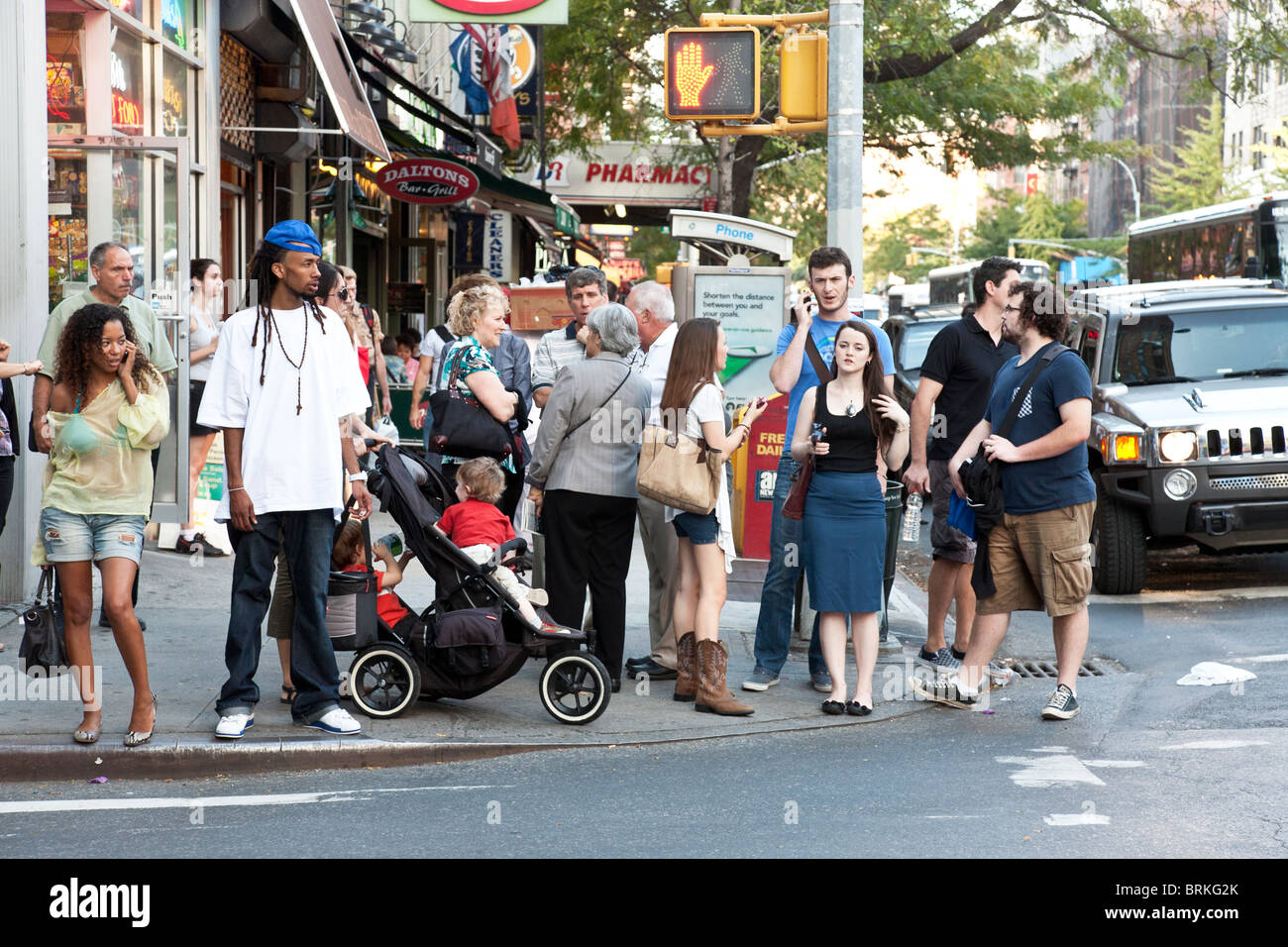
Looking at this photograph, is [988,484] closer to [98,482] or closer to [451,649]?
[451,649]

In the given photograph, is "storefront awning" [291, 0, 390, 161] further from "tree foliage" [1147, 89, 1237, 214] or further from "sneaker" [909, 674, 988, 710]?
"tree foliage" [1147, 89, 1237, 214]

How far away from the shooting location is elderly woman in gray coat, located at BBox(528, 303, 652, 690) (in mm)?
7234

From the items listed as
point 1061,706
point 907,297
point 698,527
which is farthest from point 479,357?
point 907,297

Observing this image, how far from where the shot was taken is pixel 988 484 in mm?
7191

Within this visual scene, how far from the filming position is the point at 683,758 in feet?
21.3

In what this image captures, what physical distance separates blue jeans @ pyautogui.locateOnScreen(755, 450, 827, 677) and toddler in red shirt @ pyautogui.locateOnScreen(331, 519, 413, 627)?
69.2 inches

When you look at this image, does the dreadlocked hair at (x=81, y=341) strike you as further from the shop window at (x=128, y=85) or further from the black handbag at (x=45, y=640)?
the shop window at (x=128, y=85)

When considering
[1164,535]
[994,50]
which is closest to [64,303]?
A: [1164,535]

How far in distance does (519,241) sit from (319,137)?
70.3 feet

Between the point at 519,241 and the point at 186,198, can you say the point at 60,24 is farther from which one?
the point at 519,241

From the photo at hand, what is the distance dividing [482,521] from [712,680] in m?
1.27

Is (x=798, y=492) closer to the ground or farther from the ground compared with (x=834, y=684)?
farther from the ground

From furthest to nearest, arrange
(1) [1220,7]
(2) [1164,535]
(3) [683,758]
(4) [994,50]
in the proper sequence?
1. (4) [994,50]
2. (1) [1220,7]
3. (2) [1164,535]
4. (3) [683,758]
